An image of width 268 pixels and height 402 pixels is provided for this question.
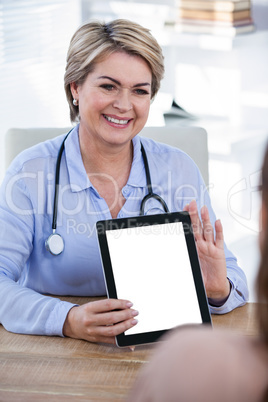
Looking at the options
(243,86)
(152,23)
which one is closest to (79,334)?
(243,86)

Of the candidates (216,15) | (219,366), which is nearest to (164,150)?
(219,366)

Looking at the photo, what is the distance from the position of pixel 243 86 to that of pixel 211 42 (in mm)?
347

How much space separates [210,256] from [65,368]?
0.42 m

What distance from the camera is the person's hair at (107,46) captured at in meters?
1.65

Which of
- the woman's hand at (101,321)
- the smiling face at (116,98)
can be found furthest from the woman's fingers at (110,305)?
the smiling face at (116,98)

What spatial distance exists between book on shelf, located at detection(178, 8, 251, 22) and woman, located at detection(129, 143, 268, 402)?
2362 mm

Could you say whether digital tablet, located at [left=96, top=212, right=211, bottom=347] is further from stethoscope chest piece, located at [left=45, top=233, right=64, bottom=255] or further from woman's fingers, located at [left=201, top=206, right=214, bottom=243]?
stethoscope chest piece, located at [left=45, top=233, right=64, bottom=255]

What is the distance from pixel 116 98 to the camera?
5.51 ft

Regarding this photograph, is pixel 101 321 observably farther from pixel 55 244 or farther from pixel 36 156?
pixel 36 156

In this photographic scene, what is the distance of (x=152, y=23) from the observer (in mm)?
3316

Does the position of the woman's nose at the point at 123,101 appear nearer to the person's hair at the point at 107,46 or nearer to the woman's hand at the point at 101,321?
the person's hair at the point at 107,46

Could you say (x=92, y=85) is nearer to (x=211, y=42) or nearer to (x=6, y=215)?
(x=6, y=215)

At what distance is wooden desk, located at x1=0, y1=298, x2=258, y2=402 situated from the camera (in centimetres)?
113

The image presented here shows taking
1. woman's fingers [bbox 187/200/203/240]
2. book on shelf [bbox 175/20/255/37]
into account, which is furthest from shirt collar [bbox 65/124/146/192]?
book on shelf [bbox 175/20/255/37]
